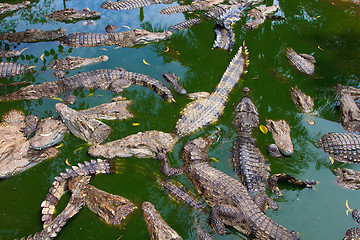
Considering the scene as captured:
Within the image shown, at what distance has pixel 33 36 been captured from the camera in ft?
25.3

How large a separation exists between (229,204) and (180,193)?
80cm

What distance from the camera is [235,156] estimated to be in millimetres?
4750

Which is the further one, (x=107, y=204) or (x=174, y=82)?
(x=174, y=82)

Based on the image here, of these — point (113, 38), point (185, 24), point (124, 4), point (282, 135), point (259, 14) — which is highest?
point (259, 14)

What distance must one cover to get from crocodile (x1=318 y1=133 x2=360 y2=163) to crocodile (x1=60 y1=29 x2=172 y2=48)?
17.8 feet

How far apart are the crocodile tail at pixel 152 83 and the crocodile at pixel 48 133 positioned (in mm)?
2095

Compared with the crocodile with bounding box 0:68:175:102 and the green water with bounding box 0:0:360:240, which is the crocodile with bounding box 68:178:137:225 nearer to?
the green water with bounding box 0:0:360:240

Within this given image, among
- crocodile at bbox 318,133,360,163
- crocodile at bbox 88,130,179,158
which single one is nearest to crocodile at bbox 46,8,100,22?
crocodile at bbox 88,130,179,158

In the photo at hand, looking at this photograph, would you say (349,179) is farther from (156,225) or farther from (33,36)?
(33,36)

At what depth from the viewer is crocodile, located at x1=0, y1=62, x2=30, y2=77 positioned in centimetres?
646

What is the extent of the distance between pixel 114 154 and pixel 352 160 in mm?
4494

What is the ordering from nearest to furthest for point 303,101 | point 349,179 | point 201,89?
point 349,179 < point 303,101 < point 201,89

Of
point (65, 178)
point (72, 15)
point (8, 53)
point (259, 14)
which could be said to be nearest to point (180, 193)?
point (65, 178)

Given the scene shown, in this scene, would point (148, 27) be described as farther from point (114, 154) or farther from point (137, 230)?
point (137, 230)
